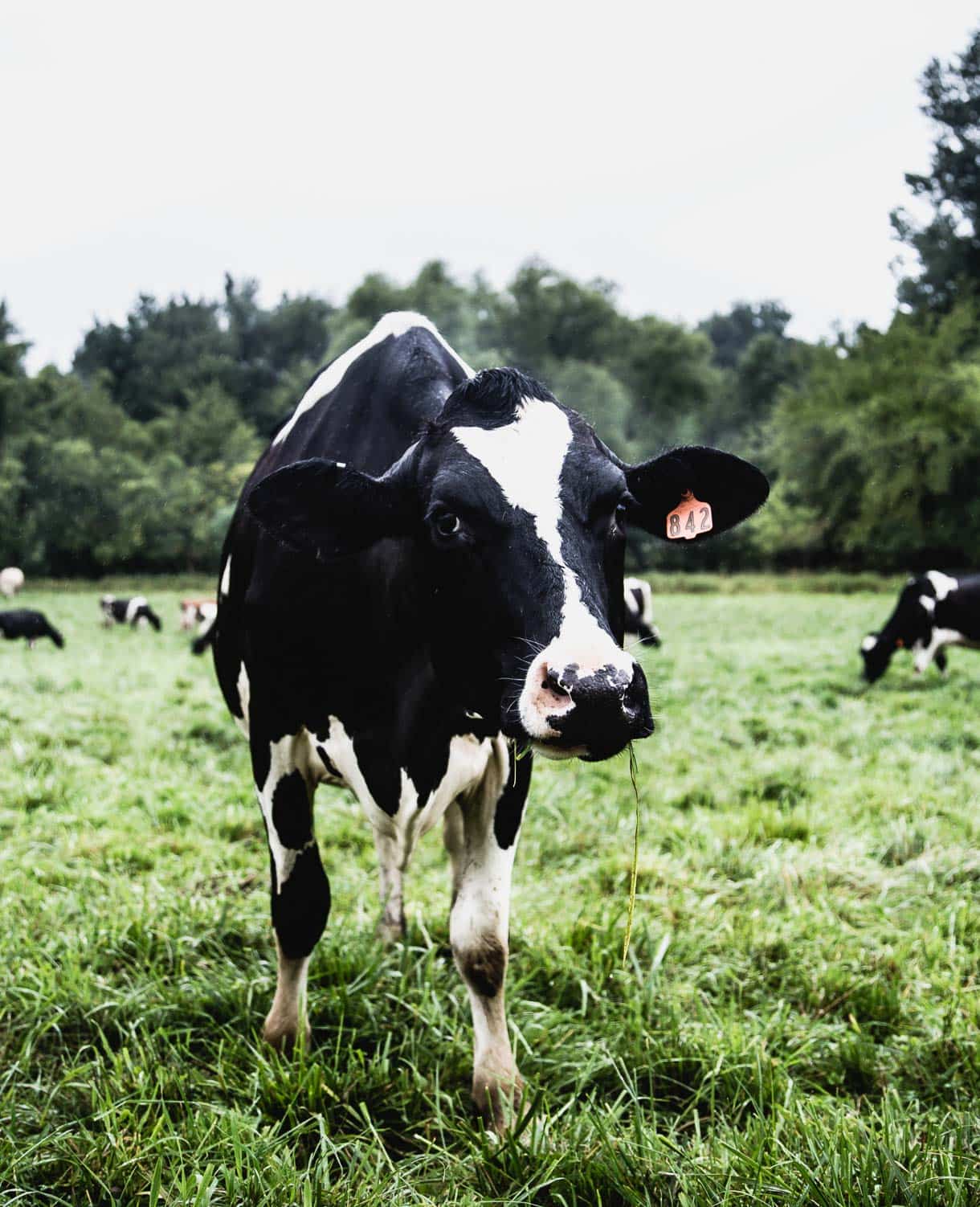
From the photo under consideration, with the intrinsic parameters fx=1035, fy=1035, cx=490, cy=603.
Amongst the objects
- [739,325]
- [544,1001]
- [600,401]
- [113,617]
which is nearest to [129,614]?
[113,617]

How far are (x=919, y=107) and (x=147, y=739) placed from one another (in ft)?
131

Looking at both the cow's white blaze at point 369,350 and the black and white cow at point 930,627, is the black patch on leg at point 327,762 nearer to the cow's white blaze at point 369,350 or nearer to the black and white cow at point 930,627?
the cow's white blaze at point 369,350

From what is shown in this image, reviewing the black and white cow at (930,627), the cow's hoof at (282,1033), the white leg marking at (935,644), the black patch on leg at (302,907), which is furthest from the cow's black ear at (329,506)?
the white leg marking at (935,644)

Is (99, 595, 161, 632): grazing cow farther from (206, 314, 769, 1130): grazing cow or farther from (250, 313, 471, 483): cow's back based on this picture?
(206, 314, 769, 1130): grazing cow

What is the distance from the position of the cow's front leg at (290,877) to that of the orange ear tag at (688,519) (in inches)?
47.7

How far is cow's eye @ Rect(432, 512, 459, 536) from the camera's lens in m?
2.20

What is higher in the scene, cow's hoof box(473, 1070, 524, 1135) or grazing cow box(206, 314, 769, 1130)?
grazing cow box(206, 314, 769, 1130)

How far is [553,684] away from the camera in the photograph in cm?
187

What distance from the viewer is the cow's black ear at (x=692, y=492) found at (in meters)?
2.54

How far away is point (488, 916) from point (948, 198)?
42.2 metres

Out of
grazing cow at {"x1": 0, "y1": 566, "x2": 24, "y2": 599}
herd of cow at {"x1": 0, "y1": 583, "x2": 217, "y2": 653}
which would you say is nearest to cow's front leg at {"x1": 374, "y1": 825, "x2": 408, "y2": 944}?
herd of cow at {"x1": 0, "y1": 583, "x2": 217, "y2": 653}

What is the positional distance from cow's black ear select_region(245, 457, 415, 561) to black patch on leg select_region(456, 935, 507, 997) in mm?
1108

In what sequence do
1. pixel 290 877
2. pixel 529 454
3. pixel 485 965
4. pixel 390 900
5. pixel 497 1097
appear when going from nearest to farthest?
pixel 529 454 < pixel 497 1097 < pixel 485 965 < pixel 290 877 < pixel 390 900

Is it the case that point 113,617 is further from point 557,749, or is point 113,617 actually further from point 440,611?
point 557,749
